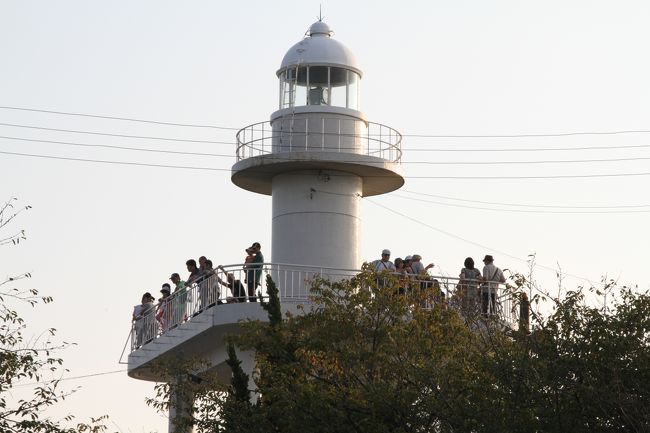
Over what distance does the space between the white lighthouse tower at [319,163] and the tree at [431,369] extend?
269 centimetres

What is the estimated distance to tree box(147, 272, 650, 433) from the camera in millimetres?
24234

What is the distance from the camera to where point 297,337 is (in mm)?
31594

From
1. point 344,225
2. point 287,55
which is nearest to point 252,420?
point 344,225

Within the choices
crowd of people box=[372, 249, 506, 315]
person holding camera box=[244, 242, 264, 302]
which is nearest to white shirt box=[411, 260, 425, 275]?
crowd of people box=[372, 249, 506, 315]

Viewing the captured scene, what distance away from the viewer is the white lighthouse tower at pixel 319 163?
38.6m

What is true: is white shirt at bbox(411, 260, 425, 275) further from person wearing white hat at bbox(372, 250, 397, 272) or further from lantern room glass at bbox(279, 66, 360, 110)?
lantern room glass at bbox(279, 66, 360, 110)

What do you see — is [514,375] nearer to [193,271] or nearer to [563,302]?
[563,302]

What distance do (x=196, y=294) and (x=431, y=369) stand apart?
11121mm

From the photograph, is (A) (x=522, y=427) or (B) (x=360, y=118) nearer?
(A) (x=522, y=427)

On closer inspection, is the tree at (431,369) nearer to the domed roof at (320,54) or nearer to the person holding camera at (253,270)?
the person holding camera at (253,270)

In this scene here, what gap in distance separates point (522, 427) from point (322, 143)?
15457 mm

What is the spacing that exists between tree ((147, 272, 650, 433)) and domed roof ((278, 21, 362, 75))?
635 cm

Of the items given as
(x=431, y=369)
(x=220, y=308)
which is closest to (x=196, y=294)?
(x=220, y=308)

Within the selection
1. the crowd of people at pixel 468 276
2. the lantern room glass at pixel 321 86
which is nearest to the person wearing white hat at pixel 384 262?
the crowd of people at pixel 468 276
